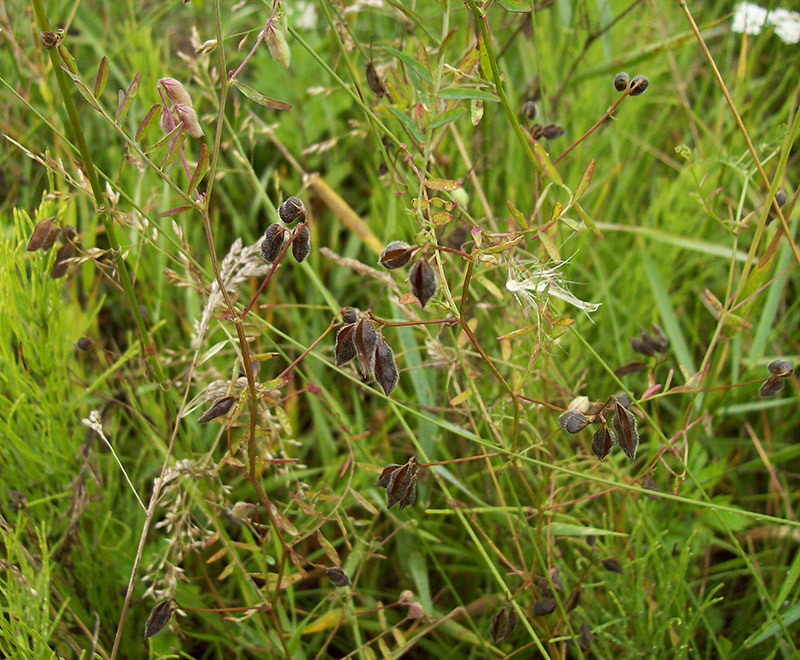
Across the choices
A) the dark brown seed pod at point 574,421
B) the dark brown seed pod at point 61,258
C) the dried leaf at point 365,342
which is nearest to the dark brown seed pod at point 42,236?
the dark brown seed pod at point 61,258

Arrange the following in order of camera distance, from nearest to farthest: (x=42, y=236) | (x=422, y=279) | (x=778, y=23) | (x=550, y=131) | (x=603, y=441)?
(x=422, y=279) < (x=603, y=441) < (x=42, y=236) < (x=550, y=131) < (x=778, y=23)

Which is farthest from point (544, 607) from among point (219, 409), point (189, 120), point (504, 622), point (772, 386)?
point (189, 120)

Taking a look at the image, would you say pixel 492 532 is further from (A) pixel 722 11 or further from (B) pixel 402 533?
(A) pixel 722 11

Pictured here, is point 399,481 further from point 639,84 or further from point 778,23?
point 778,23

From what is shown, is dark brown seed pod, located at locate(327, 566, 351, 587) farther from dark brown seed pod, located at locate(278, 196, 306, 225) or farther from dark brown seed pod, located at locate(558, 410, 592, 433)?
dark brown seed pod, located at locate(278, 196, 306, 225)

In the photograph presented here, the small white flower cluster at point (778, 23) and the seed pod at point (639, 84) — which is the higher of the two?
the small white flower cluster at point (778, 23)

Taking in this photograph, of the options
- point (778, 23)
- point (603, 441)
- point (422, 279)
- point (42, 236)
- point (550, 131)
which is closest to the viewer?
point (422, 279)

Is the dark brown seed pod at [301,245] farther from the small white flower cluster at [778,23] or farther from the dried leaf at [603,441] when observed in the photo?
the small white flower cluster at [778,23]
